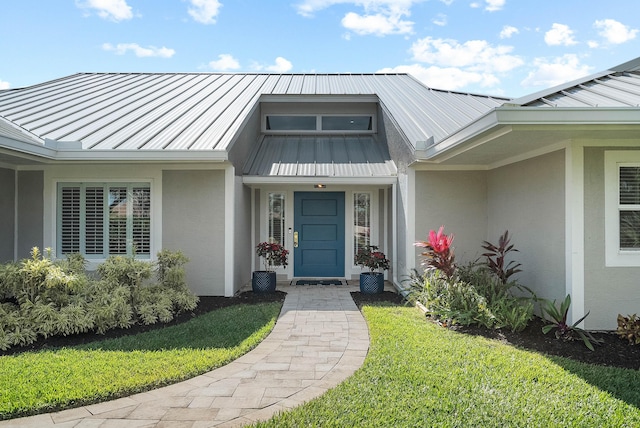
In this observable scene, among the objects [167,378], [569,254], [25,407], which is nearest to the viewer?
[25,407]

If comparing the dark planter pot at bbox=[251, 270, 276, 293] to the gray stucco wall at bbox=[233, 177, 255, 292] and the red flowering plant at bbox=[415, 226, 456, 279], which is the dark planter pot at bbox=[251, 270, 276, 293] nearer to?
the gray stucco wall at bbox=[233, 177, 255, 292]

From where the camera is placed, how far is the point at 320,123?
37.7 ft

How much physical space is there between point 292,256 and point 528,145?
608 cm

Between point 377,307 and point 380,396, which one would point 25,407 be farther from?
point 377,307

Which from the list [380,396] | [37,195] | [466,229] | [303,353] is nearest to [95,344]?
[303,353]

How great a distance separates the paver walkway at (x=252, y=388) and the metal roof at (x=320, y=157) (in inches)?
153

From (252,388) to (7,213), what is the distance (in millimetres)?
6695

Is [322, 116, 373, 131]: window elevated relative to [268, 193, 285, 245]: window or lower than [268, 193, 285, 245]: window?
elevated

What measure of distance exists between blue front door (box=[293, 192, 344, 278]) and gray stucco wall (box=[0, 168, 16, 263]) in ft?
19.2

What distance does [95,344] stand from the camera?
4918 mm

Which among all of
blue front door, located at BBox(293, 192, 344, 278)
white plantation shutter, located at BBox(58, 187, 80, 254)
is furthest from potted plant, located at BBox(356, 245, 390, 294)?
white plantation shutter, located at BBox(58, 187, 80, 254)

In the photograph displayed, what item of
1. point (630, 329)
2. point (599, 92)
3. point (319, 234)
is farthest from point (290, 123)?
point (630, 329)

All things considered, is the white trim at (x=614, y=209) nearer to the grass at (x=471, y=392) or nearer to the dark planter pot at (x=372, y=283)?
the grass at (x=471, y=392)

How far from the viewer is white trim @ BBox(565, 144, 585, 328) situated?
208 inches
